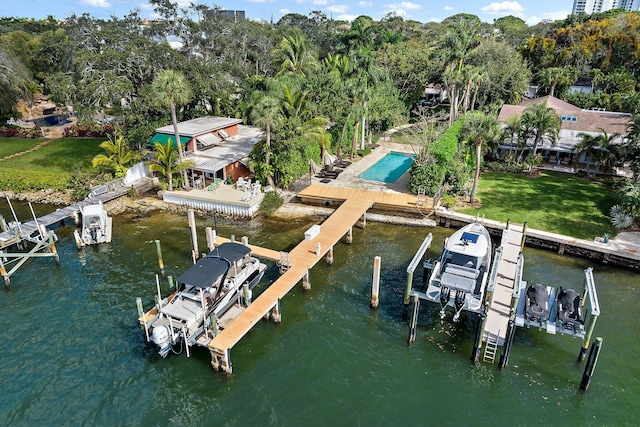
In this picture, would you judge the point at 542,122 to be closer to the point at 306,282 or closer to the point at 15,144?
the point at 306,282

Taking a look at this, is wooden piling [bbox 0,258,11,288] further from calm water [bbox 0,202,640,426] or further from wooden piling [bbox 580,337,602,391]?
wooden piling [bbox 580,337,602,391]

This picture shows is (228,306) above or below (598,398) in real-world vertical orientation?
above

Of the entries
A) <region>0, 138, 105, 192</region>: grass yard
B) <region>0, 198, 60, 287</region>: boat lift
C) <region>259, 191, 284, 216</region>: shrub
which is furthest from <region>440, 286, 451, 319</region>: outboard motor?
<region>0, 138, 105, 192</region>: grass yard

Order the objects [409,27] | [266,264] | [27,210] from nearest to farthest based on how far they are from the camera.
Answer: [266,264]
[27,210]
[409,27]

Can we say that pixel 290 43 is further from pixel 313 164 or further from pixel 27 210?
pixel 27 210

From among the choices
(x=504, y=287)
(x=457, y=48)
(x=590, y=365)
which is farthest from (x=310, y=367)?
(x=457, y=48)

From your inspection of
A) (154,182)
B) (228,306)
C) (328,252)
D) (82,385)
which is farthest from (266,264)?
(154,182)
